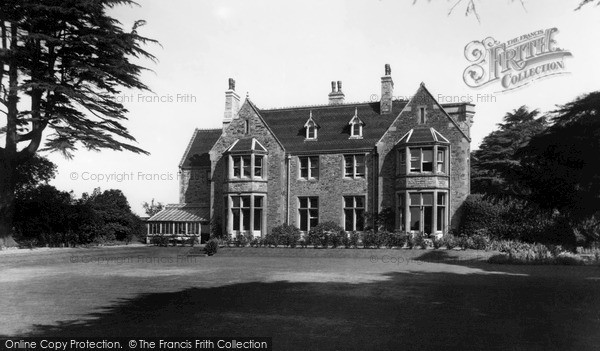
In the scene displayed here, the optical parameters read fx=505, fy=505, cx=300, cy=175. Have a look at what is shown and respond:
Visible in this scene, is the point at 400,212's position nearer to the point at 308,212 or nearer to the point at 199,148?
the point at 308,212

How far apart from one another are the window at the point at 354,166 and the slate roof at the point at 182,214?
10632 millimetres

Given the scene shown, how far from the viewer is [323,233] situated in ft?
91.5

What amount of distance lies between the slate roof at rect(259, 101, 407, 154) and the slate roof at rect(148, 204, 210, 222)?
779 centimetres

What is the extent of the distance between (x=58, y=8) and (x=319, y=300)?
19509mm

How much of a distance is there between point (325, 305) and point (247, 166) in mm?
23268

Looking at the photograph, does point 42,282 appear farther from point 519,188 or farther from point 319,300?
point 519,188

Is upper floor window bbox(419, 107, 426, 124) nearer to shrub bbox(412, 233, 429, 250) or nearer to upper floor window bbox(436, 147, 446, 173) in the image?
upper floor window bbox(436, 147, 446, 173)

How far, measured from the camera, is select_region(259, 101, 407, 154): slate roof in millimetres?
32438

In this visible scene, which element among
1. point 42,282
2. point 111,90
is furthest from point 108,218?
point 42,282

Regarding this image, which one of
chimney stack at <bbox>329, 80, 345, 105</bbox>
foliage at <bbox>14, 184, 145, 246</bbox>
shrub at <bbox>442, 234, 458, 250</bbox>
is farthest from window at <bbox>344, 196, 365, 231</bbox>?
foliage at <bbox>14, 184, 145, 246</bbox>

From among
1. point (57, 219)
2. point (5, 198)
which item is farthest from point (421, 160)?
point (5, 198)

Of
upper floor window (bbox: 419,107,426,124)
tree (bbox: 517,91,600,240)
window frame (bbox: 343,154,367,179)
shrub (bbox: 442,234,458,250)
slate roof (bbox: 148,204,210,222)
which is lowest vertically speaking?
shrub (bbox: 442,234,458,250)

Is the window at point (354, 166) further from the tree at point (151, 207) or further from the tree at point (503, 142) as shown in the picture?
the tree at point (151, 207)

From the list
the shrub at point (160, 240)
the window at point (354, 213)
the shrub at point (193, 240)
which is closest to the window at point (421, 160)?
the window at point (354, 213)
